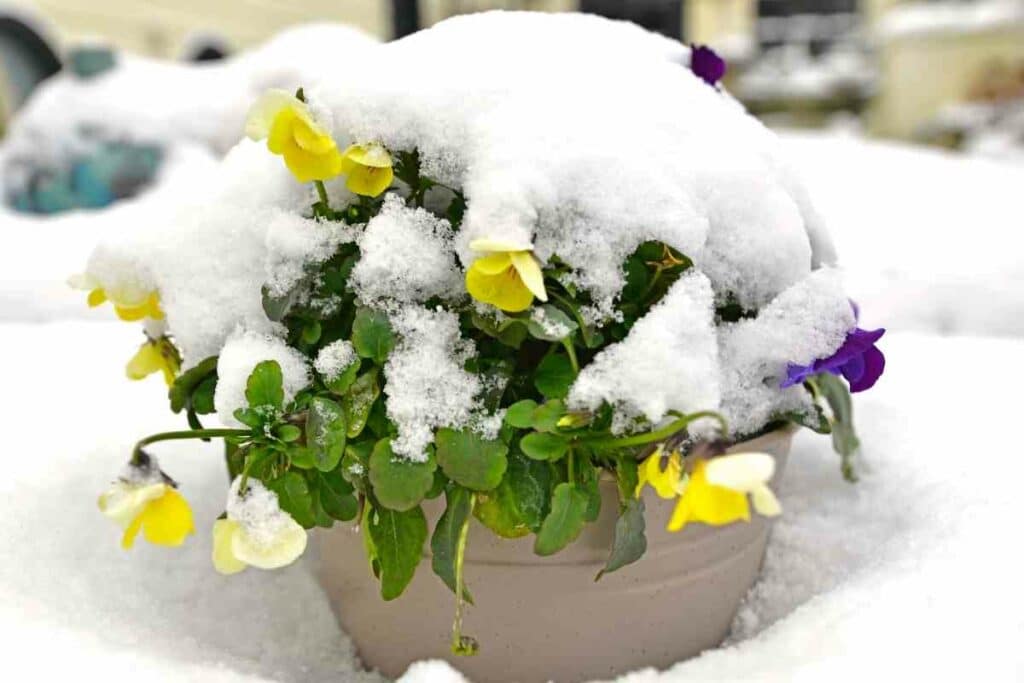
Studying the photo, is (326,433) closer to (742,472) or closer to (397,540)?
(397,540)

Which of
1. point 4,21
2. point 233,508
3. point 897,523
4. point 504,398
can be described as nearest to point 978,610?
point 897,523

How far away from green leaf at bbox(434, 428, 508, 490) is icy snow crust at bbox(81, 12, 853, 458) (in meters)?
0.01

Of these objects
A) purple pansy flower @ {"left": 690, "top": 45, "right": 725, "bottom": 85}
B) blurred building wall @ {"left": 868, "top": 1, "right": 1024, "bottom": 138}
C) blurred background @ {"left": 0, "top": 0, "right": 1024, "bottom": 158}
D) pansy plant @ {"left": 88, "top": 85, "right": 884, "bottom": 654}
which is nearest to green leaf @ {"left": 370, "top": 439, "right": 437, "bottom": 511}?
pansy plant @ {"left": 88, "top": 85, "right": 884, "bottom": 654}

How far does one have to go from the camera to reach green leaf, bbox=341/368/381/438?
0.56 metres

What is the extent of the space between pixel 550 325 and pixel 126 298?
1.03 ft

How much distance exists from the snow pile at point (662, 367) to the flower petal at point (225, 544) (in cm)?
21

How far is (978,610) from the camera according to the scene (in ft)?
1.79

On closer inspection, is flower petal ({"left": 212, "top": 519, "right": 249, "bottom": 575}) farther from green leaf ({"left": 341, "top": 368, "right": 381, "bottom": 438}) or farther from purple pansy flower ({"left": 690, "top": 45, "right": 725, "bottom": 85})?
purple pansy flower ({"left": 690, "top": 45, "right": 725, "bottom": 85})

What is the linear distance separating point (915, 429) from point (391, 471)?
1.70ft

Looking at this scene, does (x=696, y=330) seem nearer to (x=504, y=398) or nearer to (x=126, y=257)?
(x=504, y=398)

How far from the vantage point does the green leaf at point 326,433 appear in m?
0.54

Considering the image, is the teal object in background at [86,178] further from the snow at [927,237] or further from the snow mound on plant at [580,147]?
the snow mound on plant at [580,147]

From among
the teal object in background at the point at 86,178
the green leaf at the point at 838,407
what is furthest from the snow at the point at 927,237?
the teal object in background at the point at 86,178

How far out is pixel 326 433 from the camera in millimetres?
546
